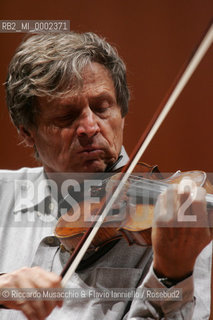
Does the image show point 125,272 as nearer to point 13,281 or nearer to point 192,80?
point 13,281

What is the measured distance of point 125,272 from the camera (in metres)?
0.71

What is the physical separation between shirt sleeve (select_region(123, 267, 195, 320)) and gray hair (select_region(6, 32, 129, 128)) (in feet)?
1.20

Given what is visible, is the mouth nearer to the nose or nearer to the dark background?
the nose

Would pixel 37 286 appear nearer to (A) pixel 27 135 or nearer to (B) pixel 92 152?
(B) pixel 92 152

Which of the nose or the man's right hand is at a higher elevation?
the nose

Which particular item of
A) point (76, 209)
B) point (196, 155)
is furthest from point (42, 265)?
point (196, 155)

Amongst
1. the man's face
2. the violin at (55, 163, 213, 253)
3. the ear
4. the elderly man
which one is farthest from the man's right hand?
the ear

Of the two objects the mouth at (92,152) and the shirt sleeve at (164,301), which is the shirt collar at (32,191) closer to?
the mouth at (92,152)

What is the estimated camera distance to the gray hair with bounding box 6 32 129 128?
776mm

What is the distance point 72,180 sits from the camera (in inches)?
31.7

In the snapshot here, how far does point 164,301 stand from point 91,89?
0.38 meters

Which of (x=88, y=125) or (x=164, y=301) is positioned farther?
(x=88, y=125)

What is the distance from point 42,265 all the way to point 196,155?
375mm

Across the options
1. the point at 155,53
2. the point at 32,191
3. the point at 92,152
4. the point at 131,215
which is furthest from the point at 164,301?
the point at 155,53
